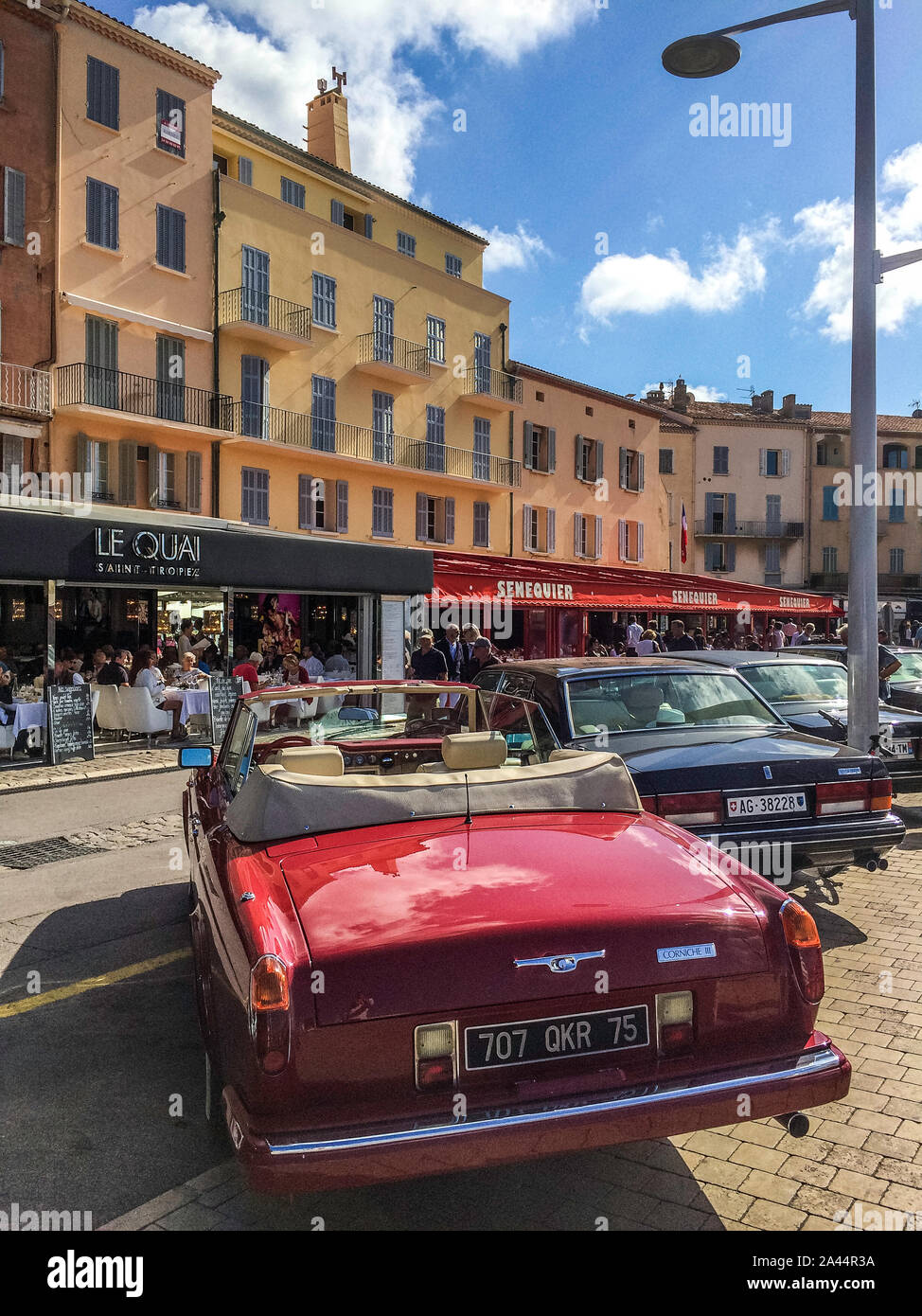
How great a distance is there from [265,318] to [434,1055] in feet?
85.0

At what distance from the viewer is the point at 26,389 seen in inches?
833

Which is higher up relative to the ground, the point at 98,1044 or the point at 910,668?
the point at 910,668

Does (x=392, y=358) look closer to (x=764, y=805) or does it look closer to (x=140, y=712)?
(x=140, y=712)

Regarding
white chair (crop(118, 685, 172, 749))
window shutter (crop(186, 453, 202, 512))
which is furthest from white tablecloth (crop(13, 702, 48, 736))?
window shutter (crop(186, 453, 202, 512))

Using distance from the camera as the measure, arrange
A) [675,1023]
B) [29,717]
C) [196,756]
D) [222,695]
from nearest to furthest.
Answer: [675,1023] → [196,756] → [29,717] → [222,695]

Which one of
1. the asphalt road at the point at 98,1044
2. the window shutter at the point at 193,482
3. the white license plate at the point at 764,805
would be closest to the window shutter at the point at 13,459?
the window shutter at the point at 193,482

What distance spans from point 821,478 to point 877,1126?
53933mm

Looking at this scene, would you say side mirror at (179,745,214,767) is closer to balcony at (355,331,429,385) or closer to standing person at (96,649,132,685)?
standing person at (96,649,132,685)

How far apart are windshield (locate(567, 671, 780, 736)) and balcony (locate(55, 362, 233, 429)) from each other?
18.3 metres

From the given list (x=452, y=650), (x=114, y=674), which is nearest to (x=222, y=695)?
(x=114, y=674)

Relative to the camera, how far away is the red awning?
66.2 feet

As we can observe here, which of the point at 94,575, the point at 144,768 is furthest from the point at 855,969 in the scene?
the point at 94,575

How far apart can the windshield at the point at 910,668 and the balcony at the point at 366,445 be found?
57.1 ft

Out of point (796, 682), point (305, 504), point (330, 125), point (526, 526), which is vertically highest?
point (330, 125)
